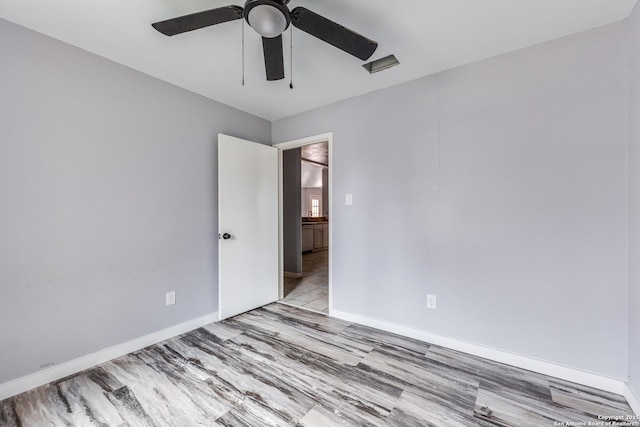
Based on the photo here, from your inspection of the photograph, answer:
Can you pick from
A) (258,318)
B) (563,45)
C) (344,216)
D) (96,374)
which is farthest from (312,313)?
(563,45)

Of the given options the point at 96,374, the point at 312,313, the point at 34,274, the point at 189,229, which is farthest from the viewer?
the point at 312,313

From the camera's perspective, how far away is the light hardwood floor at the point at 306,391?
4.86 feet

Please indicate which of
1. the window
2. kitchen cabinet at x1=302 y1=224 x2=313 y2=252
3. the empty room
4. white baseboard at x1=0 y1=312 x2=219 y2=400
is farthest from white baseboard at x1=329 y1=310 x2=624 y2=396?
the window

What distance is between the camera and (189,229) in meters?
2.60

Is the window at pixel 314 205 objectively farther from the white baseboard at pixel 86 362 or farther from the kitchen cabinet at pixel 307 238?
the white baseboard at pixel 86 362

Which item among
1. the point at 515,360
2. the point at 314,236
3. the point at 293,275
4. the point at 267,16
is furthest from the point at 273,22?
the point at 314,236

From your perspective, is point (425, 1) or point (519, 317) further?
point (519, 317)

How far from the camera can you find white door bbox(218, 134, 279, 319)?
277cm

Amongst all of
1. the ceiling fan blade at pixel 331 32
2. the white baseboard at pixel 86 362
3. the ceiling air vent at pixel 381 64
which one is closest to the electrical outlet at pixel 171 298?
the white baseboard at pixel 86 362

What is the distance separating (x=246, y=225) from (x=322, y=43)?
6.41ft

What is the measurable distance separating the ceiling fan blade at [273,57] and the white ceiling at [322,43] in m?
0.29

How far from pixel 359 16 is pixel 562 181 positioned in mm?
1744

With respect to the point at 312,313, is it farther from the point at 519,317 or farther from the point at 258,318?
the point at 519,317

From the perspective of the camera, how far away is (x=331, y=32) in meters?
1.37
